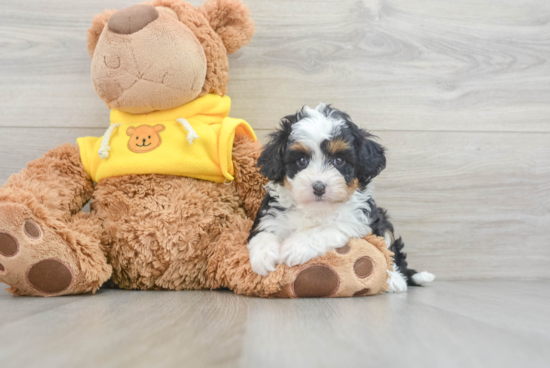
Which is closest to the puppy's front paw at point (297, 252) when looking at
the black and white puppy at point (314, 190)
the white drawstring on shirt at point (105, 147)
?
the black and white puppy at point (314, 190)

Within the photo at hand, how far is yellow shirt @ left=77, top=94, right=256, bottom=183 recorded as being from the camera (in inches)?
61.9

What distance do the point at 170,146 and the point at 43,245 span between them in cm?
53

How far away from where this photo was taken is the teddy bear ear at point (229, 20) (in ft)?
5.48

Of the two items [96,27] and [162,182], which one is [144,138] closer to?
[162,182]

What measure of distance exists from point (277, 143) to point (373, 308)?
1.97 ft

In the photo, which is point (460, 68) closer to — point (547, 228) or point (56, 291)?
point (547, 228)

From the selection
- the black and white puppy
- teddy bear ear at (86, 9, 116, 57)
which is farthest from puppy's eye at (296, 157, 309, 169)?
teddy bear ear at (86, 9, 116, 57)

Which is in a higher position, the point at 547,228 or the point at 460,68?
the point at 460,68

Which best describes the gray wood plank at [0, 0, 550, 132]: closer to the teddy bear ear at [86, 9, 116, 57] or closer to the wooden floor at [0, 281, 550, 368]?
the teddy bear ear at [86, 9, 116, 57]

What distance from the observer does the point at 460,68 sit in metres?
2.04

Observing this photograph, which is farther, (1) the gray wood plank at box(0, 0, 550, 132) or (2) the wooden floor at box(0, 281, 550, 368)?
(1) the gray wood plank at box(0, 0, 550, 132)

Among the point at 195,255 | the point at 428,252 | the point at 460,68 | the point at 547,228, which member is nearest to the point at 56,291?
the point at 195,255

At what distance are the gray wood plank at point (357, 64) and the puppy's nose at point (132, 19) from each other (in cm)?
49

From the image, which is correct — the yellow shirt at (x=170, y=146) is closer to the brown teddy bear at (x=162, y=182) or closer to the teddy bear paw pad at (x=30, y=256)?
the brown teddy bear at (x=162, y=182)
